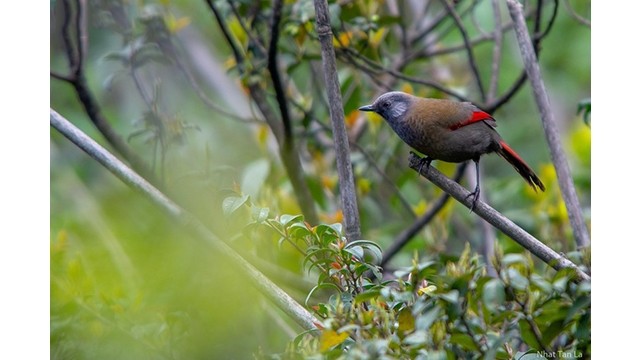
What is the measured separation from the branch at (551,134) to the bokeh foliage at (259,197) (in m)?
0.11

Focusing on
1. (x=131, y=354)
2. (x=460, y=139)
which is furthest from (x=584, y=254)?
(x=131, y=354)

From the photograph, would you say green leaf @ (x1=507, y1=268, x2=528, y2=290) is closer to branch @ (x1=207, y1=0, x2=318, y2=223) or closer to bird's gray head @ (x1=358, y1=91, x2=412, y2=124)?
bird's gray head @ (x1=358, y1=91, x2=412, y2=124)

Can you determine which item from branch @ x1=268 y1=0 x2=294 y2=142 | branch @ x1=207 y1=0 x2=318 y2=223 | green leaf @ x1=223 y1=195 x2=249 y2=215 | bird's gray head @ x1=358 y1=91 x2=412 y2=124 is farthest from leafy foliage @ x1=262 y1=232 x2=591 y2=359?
branch @ x1=207 y1=0 x2=318 y2=223

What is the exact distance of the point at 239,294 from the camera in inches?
99.2

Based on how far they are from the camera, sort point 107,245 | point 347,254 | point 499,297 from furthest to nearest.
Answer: point 107,245 < point 347,254 < point 499,297

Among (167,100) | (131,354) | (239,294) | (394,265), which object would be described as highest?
(167,100)

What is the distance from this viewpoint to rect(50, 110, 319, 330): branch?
6.49 ft

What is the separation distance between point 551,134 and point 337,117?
2.35 ft

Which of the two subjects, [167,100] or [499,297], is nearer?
[499,297]

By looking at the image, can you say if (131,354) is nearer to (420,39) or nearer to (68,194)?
(68,194)

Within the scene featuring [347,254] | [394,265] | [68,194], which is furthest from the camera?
[394,265]

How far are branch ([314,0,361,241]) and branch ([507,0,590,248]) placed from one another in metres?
0.67

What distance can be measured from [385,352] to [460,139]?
4.02 ft

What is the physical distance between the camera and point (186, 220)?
2410 millimetres
